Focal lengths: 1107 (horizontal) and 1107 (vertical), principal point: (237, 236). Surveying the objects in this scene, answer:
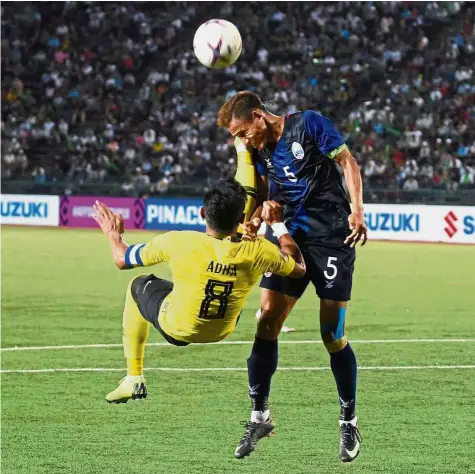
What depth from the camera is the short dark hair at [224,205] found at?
6402mm

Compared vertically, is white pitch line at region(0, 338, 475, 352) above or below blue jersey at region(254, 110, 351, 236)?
below

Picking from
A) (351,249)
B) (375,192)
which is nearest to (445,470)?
(351,249)

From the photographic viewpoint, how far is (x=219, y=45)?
9.47 meters

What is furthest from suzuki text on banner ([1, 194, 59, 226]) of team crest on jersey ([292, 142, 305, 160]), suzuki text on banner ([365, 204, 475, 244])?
team crest on jersey ([292, 142, 305, 160])

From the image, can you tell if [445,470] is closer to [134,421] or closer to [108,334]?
[134,421]

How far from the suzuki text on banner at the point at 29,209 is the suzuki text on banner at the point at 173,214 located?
2937 millimetres

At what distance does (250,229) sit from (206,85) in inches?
1060

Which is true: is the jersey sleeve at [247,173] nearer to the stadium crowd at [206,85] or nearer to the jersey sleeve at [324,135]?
the jersey sleeve at [324,135]

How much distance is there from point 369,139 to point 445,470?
2296cm

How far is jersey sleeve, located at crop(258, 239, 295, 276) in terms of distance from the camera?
6699 millimetres

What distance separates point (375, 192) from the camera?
1043 inches

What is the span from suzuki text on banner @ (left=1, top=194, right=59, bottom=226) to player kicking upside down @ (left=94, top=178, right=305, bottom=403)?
953 inches

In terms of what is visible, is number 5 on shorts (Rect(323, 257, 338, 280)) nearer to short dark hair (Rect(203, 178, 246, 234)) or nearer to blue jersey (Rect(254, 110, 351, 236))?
blue jersey (Rect(254, 110, 351, 236))

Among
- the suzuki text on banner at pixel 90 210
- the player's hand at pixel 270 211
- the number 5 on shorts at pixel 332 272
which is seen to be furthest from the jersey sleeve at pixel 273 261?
the suzuki text on banner at pixel 90 210
